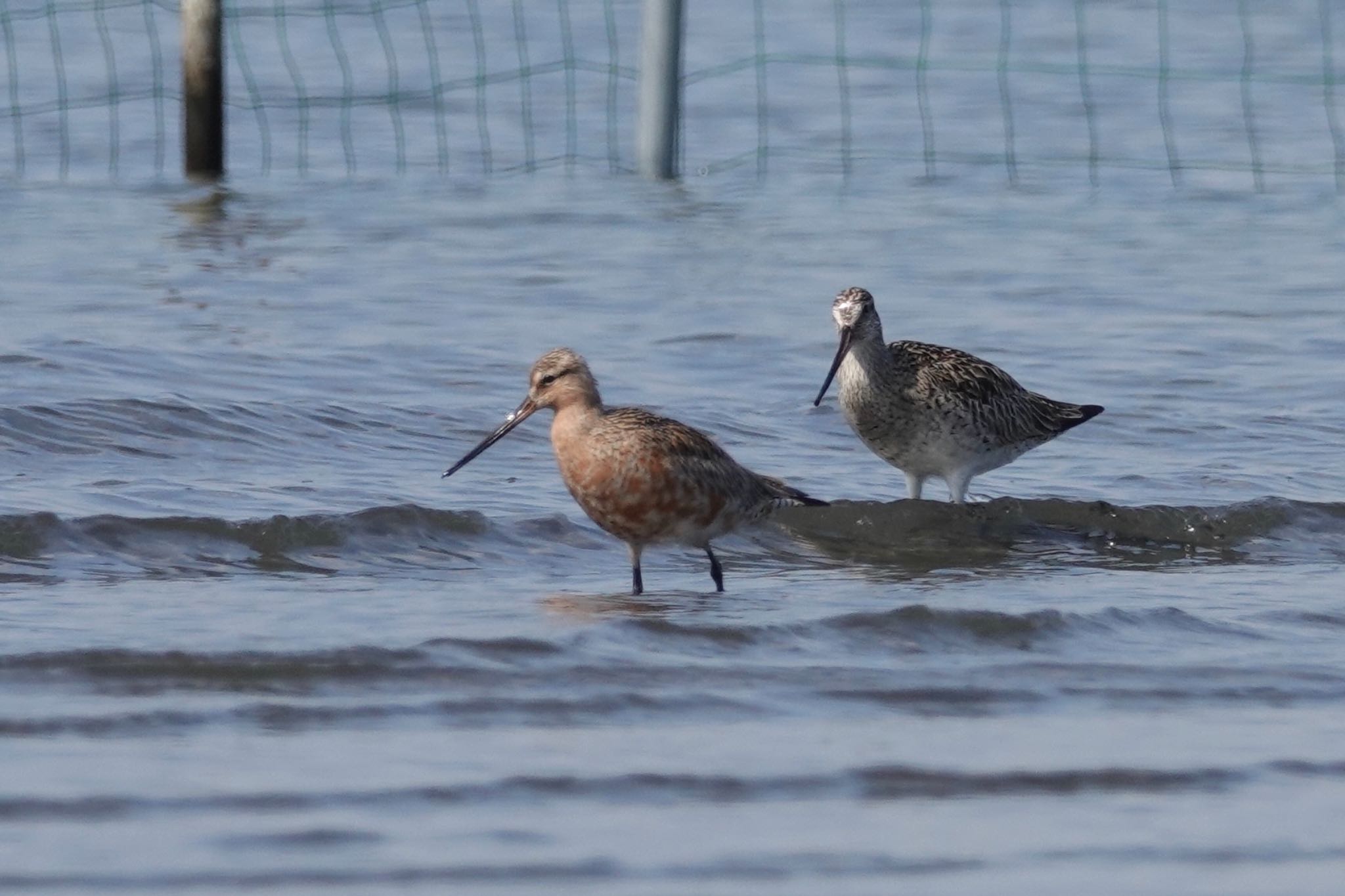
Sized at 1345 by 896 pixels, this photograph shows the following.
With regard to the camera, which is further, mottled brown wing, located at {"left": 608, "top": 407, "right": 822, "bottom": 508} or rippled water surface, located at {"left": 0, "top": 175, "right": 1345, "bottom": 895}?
mottled brown wing, located at {"left": 608, "top": 407, "right": 822, "bottom": 508}

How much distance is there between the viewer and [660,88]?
543 inches

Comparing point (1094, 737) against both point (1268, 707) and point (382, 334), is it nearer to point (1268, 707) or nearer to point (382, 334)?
point (1268, 707)

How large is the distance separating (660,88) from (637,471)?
711cm

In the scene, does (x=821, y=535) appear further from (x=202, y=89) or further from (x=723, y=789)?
(x=202, y=89)

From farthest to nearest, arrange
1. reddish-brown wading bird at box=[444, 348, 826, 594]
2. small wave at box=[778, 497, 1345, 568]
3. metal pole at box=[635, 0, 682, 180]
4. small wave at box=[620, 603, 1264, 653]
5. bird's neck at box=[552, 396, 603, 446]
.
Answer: metal pole at box=[635, 0, 682, 180] → small wave at box=[778, 497, 1345, 568] → bird's neck at box=[552, 396, 603, 446] → reddish-brown wading bird at box=[444, 348, 826, 594] → small wave at box=[620, 603, 1264, 653]

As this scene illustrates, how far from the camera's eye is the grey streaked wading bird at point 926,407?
328 inches

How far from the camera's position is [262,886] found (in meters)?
4.26

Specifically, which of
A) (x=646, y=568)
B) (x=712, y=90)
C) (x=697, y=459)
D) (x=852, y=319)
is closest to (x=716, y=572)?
(x=697, y=459)

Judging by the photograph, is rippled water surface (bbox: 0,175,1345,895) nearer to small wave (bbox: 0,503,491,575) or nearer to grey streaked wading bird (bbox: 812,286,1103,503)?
small wave (bbox: 0,503,491,575)

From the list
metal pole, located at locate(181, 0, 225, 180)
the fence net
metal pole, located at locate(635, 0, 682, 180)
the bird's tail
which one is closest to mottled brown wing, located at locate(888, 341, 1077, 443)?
the bird's tail

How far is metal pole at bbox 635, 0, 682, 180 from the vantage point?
13.5 m

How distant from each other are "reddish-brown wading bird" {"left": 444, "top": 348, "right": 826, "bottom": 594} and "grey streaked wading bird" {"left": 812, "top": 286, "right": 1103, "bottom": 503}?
3.79ft

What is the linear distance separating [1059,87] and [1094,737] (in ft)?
44.9

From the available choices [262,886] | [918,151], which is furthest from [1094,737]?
[918,151]
